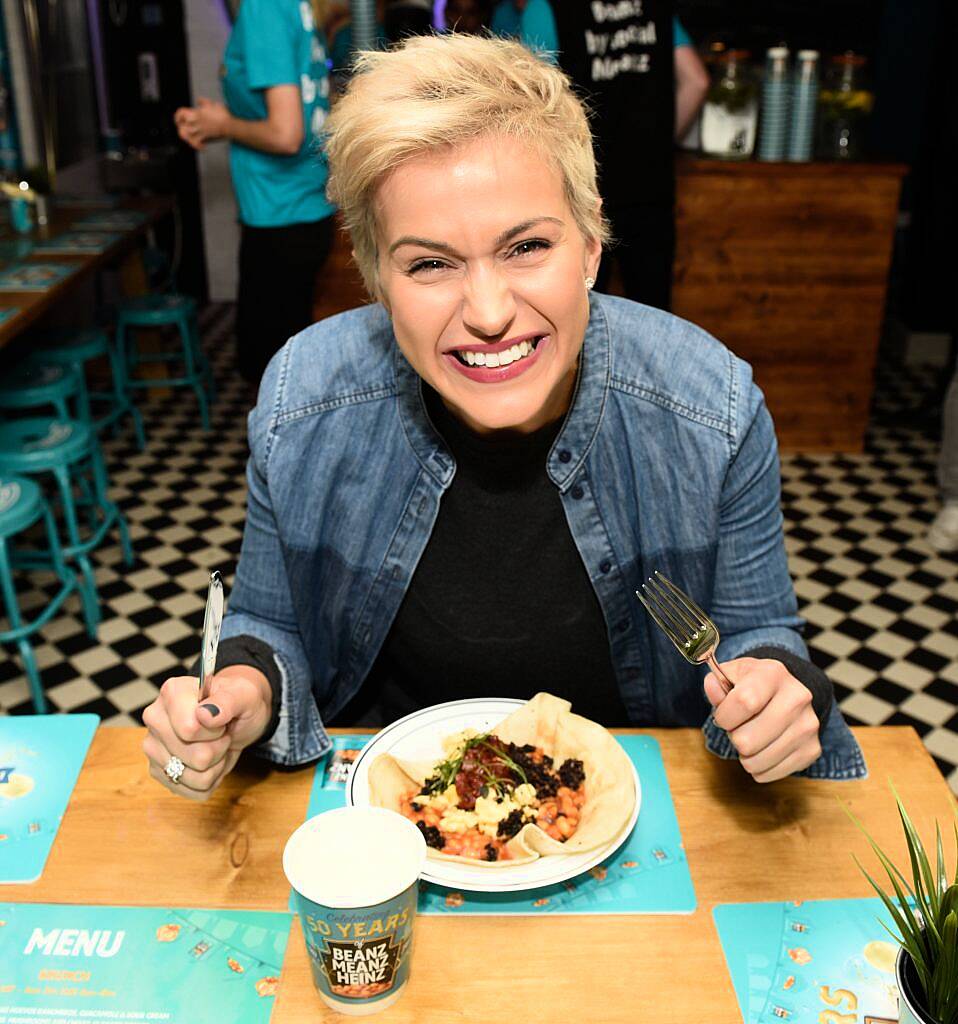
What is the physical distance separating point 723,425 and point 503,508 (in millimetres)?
311

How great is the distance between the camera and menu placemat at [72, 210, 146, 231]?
434cm

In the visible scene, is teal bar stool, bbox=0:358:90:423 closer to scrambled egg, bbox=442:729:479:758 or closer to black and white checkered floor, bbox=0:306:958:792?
black and white checkered floor, bbox=0:306:958:792

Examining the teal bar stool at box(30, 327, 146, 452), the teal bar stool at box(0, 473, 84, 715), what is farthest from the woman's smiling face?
the teal bar stool at box(30, 327, 146, 452)

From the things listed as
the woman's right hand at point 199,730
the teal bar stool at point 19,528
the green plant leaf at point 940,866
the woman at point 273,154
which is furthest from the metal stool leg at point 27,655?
the green plant leaf at point 940,866

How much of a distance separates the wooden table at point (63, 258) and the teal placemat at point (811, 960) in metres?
2.60

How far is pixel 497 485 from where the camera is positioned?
143 cm

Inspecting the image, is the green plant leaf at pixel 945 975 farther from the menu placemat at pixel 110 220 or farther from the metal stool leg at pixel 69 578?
the menu placemat at pixel 110 220

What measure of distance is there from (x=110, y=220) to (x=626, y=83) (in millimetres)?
2312

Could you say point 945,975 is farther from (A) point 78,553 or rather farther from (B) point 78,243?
(B) point 78,243

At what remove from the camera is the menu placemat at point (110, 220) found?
4.34 meters

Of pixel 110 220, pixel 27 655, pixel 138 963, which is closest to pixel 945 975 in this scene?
pixel 138 963

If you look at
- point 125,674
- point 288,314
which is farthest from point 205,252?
point 125,674

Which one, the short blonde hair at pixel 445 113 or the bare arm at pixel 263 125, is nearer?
the short blonde hair at pixel 445 113

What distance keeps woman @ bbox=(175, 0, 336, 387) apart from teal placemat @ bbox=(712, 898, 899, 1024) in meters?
2.58
